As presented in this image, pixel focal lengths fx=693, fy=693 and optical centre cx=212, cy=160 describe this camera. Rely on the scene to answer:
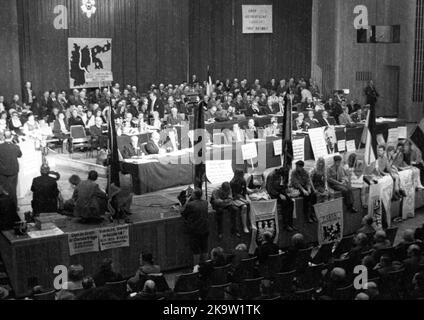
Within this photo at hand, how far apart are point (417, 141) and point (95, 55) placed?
15.2 meters

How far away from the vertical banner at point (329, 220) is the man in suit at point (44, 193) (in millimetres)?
4826

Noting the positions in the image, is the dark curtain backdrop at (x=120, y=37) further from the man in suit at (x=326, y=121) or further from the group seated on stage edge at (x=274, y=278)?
the group seated on stage edge at (x=274, y=278)

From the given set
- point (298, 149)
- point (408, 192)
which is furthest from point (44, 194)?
point (298, 149)

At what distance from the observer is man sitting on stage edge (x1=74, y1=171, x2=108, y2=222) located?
436 inches

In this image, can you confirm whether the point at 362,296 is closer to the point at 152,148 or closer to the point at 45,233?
the point at 45,233

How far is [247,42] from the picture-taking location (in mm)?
32656

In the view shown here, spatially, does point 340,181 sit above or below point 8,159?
below

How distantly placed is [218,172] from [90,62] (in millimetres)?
13743

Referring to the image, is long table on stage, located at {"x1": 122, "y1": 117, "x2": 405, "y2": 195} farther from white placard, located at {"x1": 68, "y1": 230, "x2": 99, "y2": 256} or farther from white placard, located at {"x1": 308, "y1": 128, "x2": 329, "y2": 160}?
white placard, located at {"x1": 68, "y1": 230, "x2": 99, "y2": 256}

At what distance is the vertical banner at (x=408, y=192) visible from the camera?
1509cm

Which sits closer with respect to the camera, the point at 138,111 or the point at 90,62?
the point at 138,111

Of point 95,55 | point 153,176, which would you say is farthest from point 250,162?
point 95,55
